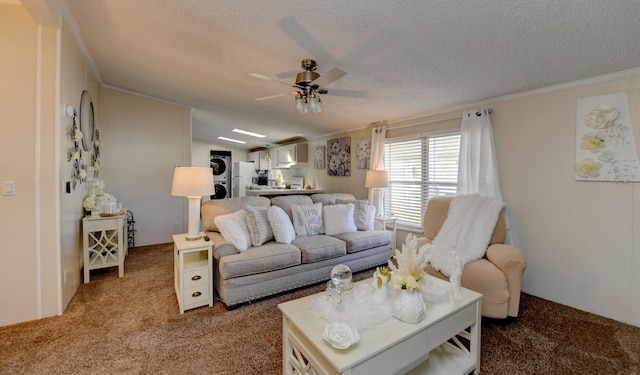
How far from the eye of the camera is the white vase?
4.69ft

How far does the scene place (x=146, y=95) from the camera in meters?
4.60

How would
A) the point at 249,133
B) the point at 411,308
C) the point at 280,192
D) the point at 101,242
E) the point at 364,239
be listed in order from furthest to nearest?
the point at 249,133
the point at 280,192
the point at 364,239
the point at 101,242
the point at 411,308

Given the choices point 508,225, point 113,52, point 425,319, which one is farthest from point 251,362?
point 113,52

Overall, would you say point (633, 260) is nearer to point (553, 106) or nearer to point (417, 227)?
point (553, 106)

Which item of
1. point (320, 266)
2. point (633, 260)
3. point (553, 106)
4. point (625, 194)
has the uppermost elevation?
point (553, 106)

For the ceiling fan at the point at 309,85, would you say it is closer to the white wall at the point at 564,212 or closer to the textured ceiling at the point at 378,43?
the textured ceiling at the point at 378,43

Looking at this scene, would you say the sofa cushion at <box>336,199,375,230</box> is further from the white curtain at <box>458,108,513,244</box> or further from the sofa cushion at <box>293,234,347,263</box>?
the white curtain at <box>458,108,513,244</box>

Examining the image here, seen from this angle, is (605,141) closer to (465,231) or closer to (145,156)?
(465,231)

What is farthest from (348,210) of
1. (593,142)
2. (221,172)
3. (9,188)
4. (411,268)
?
(221,172)

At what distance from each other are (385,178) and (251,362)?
3.13 m

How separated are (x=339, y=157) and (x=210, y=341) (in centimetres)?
412

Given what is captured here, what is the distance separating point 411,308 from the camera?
1433 mm

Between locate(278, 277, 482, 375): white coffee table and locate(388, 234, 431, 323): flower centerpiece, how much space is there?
50 mm

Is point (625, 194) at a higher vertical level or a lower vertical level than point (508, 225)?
higher
